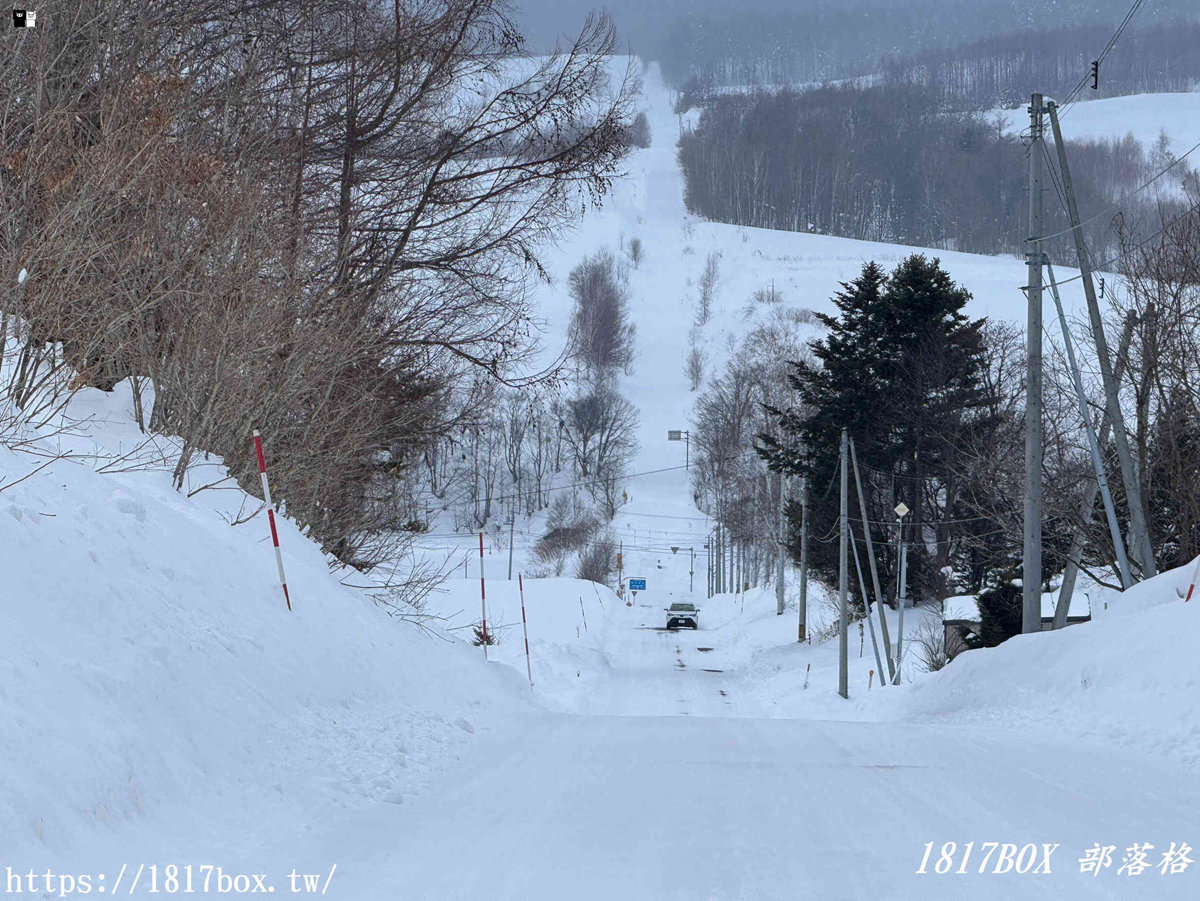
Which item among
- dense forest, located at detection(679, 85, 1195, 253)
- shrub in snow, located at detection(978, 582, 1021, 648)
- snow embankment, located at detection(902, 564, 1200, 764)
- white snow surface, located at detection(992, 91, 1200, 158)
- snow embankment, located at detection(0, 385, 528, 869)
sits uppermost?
white snow surface, located at detection(992, 91, 1200, 158)

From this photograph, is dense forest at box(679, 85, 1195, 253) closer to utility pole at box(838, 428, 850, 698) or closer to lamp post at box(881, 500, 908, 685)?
lamp post at box(881, 500, 908, 685)

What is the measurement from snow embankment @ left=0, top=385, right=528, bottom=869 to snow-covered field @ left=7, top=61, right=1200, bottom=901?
0.02 meters

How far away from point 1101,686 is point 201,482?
946cm

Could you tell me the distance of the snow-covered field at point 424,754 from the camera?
5.08 meters

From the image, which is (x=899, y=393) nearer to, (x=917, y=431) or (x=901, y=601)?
(x=917, y=431)

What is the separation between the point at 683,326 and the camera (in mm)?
132375

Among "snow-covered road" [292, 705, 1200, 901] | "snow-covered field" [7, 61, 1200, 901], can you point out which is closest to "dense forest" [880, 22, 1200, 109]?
"snow-covered field" [7, 61, 1200, 901]

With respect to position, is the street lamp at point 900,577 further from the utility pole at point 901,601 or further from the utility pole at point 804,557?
the utility pole at point 804,557

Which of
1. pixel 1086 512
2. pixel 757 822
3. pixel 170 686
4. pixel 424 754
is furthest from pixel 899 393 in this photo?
pixel 170 686

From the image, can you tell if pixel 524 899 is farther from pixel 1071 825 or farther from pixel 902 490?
pixel 902 490

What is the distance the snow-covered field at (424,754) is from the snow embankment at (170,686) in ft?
0.07

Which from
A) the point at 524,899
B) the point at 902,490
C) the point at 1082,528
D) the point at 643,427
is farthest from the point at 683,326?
the point at 524,899

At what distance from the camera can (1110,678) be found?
12445mm

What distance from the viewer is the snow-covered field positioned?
5082 millimetres
